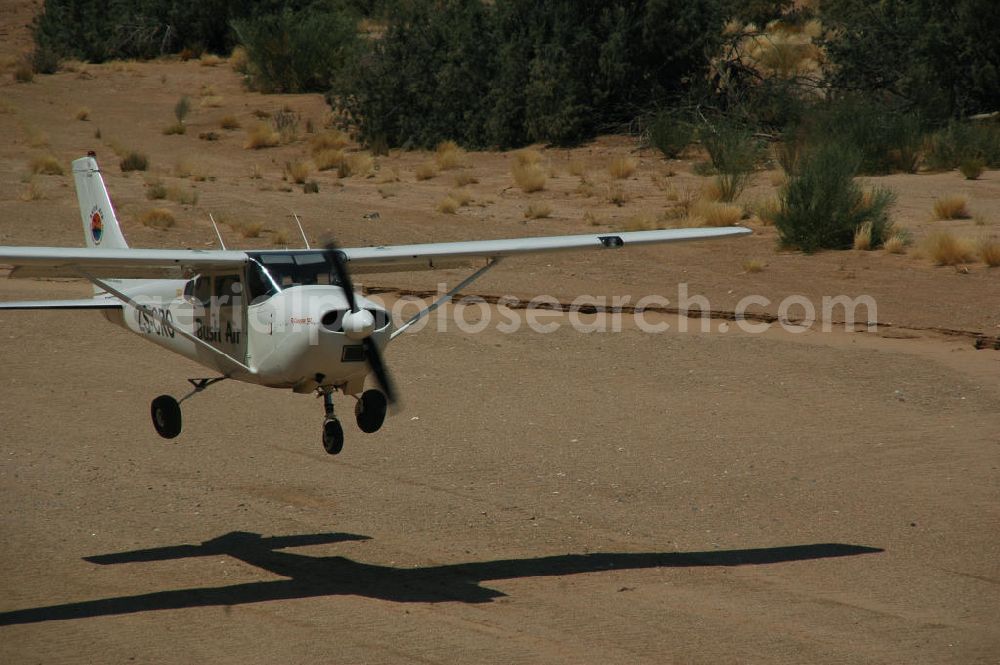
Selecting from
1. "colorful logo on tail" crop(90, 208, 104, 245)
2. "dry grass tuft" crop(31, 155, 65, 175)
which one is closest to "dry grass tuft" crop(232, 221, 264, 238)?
"dry grass tuft" crop(31, 155, 65, 175)

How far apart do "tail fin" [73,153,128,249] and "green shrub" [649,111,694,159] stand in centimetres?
2681

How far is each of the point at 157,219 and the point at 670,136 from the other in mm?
17457

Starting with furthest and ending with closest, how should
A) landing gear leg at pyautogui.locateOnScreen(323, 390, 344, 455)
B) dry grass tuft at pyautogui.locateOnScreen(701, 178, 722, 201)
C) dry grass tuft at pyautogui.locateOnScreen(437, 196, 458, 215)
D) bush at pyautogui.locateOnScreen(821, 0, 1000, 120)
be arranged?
1. bush at pyautogui.locateOnScreen(821, 0, 1000, 120)
2. dry grass tuft at pyautogui.locateOnScreen(437, 196, 458, 215)
3. dry grass tuft at pyautogui.locateOnScreen(701, 178, 722, 201)
4. landing gear leg at pyautogui.locateOnScreen(323, 390, 344, 455)

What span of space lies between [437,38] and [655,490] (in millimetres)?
35597

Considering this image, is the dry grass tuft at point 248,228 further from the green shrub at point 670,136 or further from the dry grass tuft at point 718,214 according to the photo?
the green shrub at point 670,136

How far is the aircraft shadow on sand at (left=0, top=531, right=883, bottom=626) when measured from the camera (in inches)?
519

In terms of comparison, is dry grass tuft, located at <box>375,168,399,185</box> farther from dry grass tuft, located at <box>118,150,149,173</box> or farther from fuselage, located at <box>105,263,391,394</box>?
fuselage, located at <box>105,263,391,394</box>

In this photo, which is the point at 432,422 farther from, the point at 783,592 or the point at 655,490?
the point at 783,592

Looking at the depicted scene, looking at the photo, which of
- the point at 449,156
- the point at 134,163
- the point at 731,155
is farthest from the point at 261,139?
the point at 731,155

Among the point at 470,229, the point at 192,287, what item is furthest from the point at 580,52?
the point at 192,287

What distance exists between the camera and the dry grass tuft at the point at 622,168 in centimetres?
3859

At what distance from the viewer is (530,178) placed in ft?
123

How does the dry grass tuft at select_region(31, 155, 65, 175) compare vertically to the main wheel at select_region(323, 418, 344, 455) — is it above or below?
above

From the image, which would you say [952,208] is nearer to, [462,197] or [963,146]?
[963,146]
